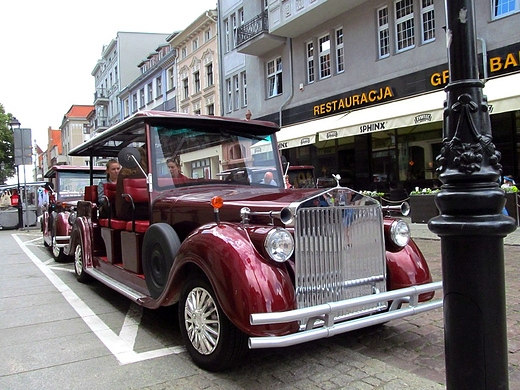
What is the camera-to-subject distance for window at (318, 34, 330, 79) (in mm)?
17547

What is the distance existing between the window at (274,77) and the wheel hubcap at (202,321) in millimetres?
17899

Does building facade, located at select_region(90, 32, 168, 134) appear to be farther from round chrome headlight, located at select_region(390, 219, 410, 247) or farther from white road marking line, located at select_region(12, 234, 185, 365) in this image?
round chrome headlight, located at select_region(390, 219, 410, 247)

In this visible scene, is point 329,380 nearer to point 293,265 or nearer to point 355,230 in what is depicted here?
point 293,265

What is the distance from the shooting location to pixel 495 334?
1.94m

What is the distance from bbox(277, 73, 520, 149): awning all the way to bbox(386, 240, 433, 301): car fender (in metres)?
8.19

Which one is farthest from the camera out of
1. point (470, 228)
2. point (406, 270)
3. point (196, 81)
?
point (196, 81)

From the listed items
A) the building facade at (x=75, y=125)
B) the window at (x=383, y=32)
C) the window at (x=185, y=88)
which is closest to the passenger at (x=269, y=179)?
the window at (x=383, y=32)

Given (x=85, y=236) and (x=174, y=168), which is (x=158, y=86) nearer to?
(x=85, y=236)

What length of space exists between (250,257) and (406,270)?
1.41 meters

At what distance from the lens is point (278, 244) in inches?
116

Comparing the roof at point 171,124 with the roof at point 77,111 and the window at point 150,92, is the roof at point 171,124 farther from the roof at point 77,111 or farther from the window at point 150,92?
the roof at point 77,111

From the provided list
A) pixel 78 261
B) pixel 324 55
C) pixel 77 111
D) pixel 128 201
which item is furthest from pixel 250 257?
pixel 77 111

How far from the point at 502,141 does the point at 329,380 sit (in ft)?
38.7

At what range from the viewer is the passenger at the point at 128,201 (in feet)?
14.8
